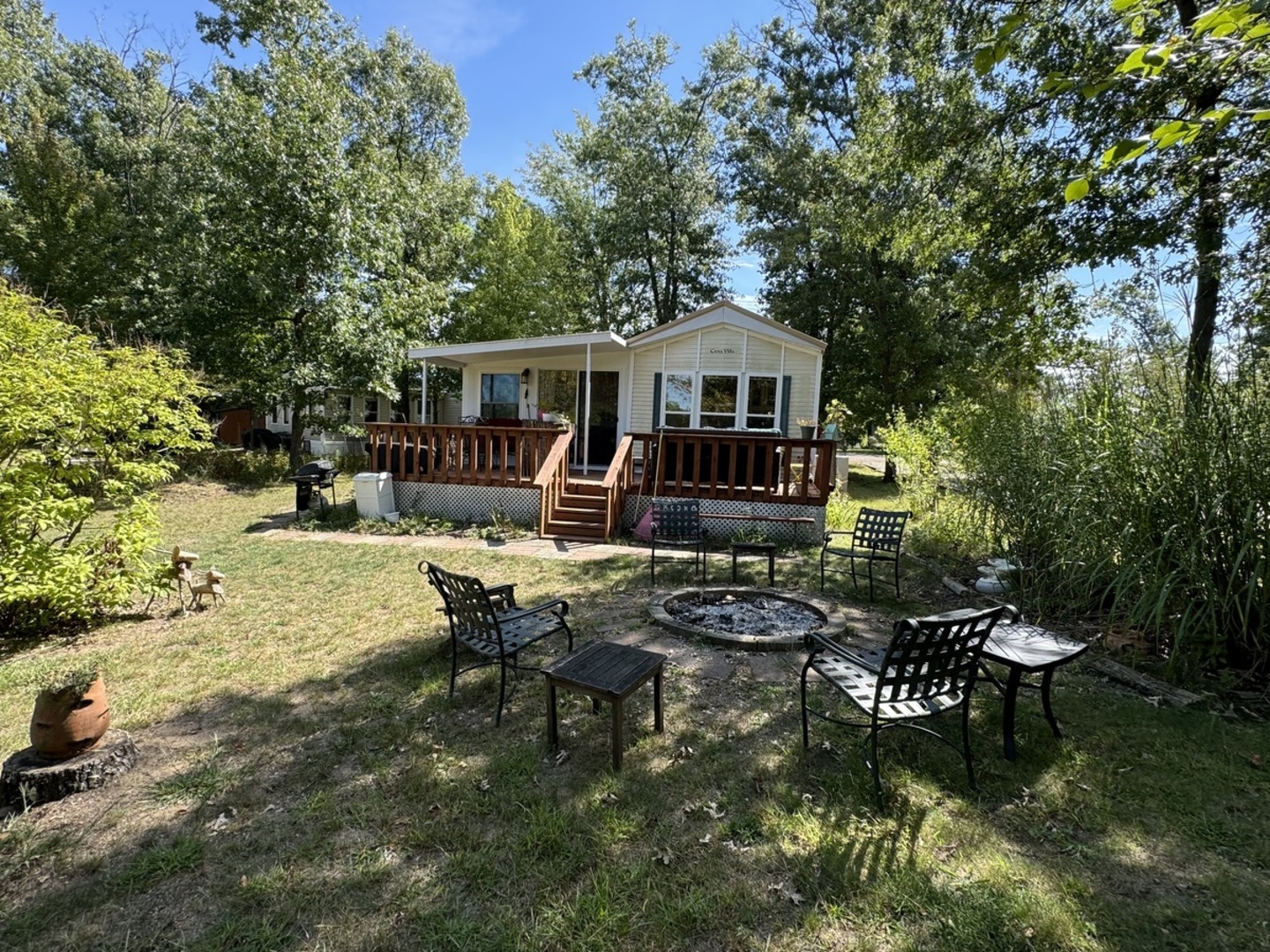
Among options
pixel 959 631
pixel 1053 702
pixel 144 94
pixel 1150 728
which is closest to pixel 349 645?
pixel 959 631

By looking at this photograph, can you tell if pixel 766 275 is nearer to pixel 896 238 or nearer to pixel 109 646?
pixel 896 238

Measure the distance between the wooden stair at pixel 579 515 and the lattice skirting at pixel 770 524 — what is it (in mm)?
1621

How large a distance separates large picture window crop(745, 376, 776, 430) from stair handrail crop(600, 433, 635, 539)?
156 inches

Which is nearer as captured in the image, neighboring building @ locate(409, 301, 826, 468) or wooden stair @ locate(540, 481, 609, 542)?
wooden stair @ locate(540, 481, 609, 542)

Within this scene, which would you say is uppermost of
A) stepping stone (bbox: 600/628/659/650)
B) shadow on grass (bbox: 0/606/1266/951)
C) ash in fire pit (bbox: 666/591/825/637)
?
ash in fire pit (bbox: 666/591/825/637)

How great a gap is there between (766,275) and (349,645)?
2077cm

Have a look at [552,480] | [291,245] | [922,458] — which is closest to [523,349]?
[552,480]

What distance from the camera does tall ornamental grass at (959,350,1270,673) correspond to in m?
3.69

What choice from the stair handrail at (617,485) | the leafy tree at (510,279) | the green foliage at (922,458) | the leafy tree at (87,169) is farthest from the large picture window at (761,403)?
the leafy tree at (87,169)

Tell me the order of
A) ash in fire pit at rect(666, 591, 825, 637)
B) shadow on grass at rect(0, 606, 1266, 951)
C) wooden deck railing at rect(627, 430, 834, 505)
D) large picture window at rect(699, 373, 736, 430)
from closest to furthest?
shadow on grass at rect(0, 606, 1266, 951) → ash in fire pit at rect(666, 591, 825, 637) → wooden deck railing at rect(627, 430, 834, 505) → large picture window at rect(699, 373, 736, 430)

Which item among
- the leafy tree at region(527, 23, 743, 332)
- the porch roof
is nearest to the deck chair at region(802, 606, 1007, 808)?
the porch roof

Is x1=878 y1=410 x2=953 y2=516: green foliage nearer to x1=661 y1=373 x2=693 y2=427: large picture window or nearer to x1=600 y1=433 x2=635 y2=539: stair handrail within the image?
x1=661 y1=373 x2=693 y2=427: large picture window

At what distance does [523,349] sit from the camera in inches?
453

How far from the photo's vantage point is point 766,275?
71.2 ft
